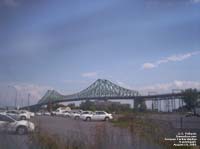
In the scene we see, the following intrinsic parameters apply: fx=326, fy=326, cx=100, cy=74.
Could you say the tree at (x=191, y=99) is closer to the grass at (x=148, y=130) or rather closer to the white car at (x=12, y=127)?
the grass at (x=148, y=130)

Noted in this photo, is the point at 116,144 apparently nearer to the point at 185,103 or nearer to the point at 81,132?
the point at 81,132

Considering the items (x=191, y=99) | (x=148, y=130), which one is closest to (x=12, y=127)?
(x=148, y=130)

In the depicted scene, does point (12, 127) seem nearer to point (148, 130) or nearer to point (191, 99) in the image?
point (148, 130)

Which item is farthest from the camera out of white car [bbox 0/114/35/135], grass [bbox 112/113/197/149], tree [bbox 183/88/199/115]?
tree [bbox 183/88/199/115]

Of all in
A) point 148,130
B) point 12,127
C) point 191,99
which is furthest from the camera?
point 191,99

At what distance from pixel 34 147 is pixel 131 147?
1.96 m

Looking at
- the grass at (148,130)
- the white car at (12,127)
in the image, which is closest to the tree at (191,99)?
the grass at (148,130)

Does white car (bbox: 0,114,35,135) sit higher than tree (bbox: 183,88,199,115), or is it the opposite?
tree (bbox: 183,88,199,115)

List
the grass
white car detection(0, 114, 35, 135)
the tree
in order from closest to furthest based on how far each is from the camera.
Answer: white car detection(0, 114, 35, 135)
the grass
the tree

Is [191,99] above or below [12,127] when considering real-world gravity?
above

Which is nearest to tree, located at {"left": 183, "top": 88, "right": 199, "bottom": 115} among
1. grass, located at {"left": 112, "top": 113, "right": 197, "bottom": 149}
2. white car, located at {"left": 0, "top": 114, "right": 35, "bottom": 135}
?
grass, located at {"left": 112, "top": 113, "right": 197, "bottom": 149}

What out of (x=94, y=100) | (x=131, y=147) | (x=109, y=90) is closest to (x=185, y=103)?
(x=94, y=100)

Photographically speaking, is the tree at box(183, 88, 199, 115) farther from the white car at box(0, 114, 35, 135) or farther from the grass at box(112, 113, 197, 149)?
the white car at box(0, 114, 35, 135)

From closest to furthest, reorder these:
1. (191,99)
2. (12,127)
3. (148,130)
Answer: (148,130), (12,127), (191,99)
